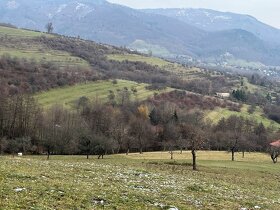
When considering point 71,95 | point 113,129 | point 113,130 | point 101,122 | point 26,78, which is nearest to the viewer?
point 113,130

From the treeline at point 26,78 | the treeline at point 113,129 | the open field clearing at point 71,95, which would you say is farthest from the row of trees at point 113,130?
the treeline at point 26,78

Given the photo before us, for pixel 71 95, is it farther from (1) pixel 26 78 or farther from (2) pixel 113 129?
(2) pixel 113 129

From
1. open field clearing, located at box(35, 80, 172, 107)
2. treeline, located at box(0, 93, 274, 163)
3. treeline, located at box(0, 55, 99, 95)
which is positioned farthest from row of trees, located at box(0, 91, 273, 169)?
treeline, located at box(0, 55, 99, 95)

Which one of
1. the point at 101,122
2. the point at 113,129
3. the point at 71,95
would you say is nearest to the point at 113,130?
the point at 113,129

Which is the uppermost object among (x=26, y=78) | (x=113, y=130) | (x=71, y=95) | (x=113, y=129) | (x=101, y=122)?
(x=26, y=78)

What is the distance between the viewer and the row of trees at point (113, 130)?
10374 cm

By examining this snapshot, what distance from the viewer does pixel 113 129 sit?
434 feet

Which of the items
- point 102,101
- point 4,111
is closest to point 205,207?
point 4,111

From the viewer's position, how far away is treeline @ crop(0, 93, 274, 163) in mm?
103875

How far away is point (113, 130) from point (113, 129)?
3.39 feet

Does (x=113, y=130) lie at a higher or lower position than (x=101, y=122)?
lower

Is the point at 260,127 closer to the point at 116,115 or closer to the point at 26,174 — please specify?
the point at 116,115

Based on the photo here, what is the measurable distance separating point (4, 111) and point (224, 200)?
96.3 meters

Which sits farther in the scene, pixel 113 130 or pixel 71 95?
pixel 71 95
